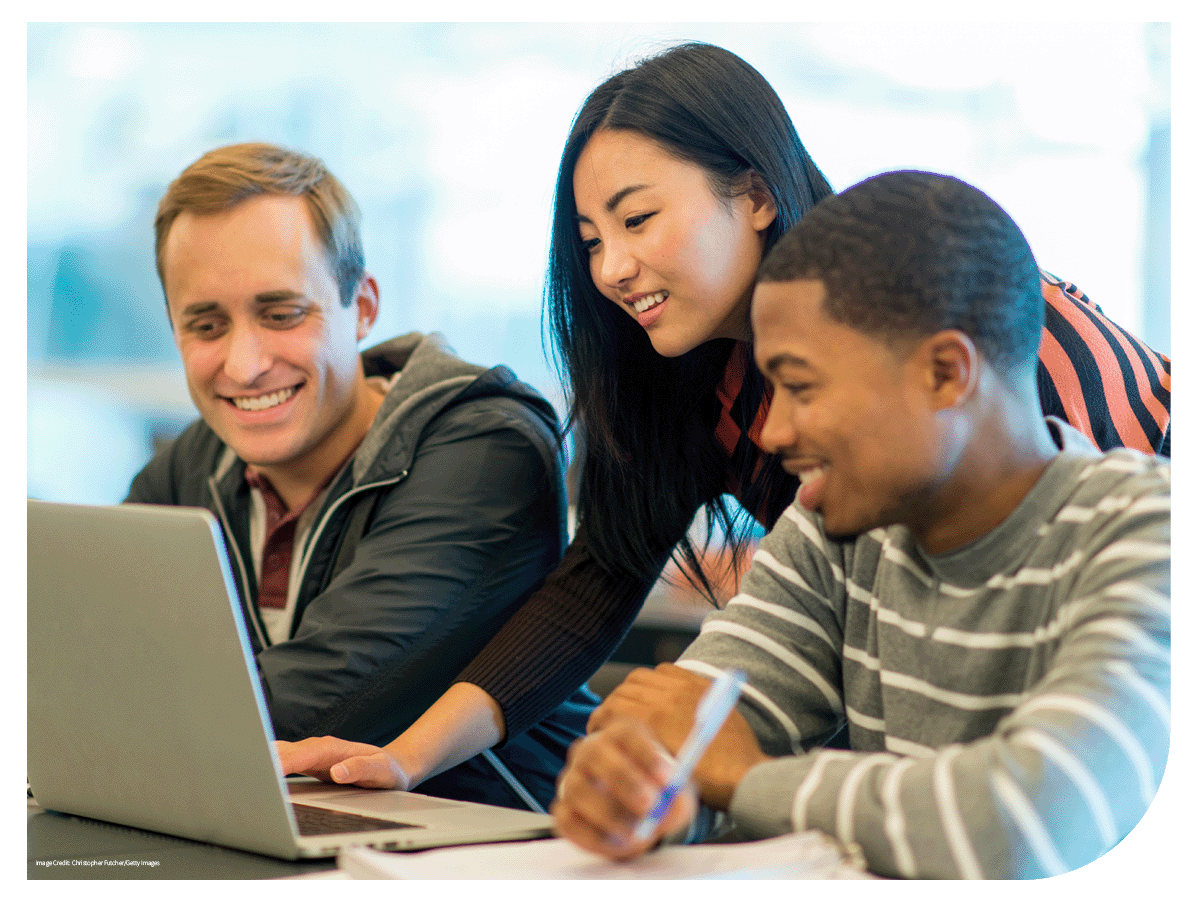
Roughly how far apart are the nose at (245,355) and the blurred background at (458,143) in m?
0.23

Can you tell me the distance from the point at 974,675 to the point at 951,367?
20cm

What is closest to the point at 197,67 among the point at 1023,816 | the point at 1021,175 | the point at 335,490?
the point at 335,490

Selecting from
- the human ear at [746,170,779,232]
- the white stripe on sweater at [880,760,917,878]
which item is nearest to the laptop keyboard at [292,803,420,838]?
the white stripe on sweater at [880,760,917,878]

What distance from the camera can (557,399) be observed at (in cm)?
133

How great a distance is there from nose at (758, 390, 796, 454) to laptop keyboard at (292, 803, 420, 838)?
359 millimetres

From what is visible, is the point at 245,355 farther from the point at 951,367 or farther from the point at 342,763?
the point at 951,367

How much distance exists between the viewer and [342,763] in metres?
0.91

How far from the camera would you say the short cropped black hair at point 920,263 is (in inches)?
25.0

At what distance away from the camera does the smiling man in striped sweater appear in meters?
0.54

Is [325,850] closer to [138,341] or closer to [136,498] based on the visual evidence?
[136,498]

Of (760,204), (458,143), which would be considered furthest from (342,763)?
(458,143)

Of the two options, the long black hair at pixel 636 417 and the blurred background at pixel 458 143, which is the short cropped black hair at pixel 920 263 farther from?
the long black hair at pixel 636 417

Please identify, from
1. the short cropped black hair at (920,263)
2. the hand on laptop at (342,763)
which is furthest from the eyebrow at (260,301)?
the short cropped black hair at (920,263)

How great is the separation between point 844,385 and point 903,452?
55 mm
